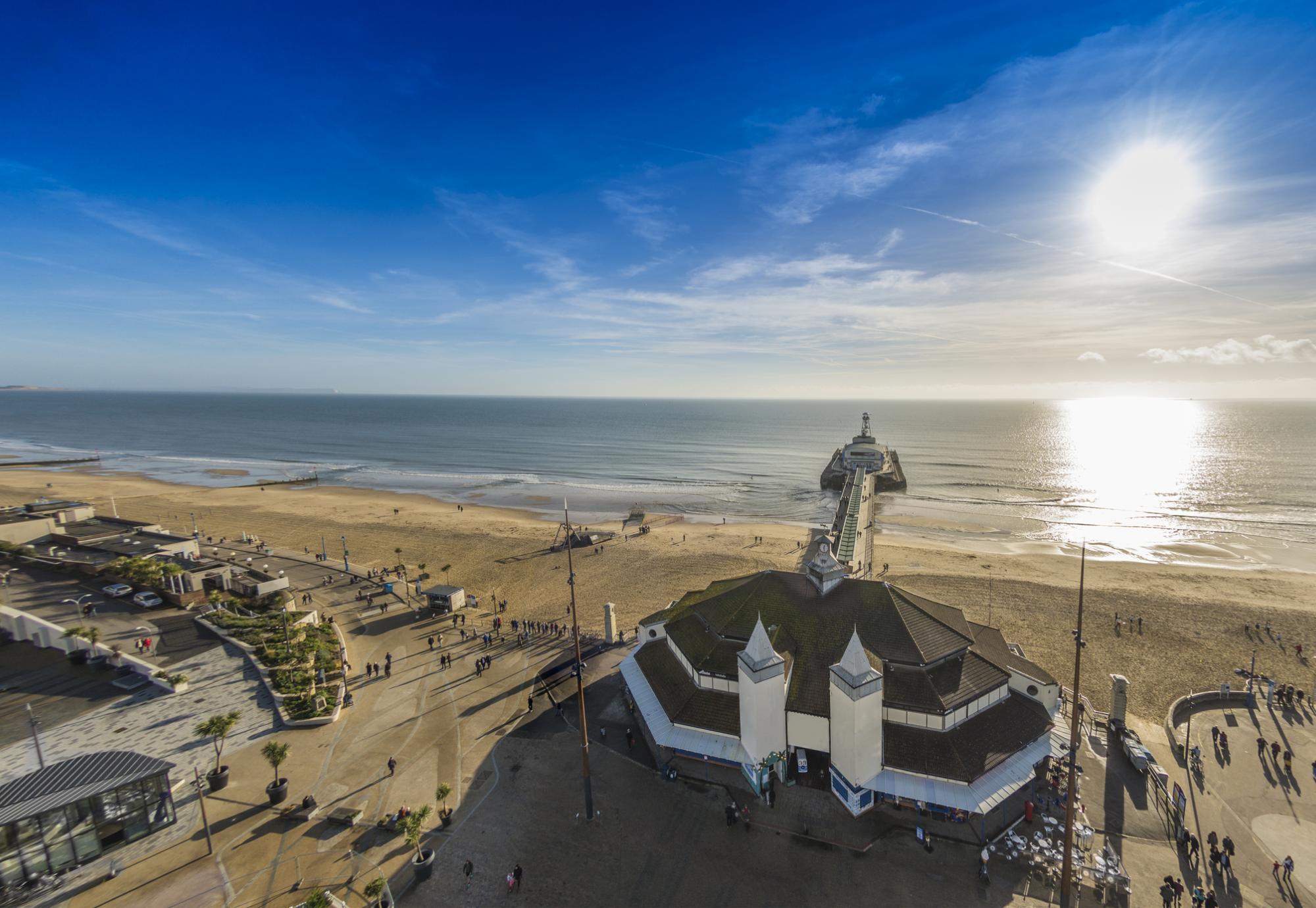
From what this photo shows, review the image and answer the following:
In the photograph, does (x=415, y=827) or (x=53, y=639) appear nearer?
(x=415, y=827)

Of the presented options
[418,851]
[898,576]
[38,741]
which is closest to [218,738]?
[38,741]

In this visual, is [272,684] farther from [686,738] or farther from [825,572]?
[825,572]

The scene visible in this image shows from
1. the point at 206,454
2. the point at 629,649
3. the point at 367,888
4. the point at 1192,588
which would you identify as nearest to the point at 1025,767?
the point at 629,649

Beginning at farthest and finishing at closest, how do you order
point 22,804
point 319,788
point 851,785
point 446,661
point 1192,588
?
point 1192,588 < point 446,661 < point 319,788 < point 851,785 < point 22,804

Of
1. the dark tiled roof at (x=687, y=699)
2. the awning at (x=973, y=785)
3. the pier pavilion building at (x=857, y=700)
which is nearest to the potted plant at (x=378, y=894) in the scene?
the pier pavilion building at (x=857, y=700)

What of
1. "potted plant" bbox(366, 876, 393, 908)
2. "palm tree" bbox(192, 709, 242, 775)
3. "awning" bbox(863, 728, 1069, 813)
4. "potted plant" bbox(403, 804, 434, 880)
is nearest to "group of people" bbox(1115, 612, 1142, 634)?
"awning" bbox(863, 728, 1069, 813)

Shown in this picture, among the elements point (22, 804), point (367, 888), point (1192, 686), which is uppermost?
point (22, 804)

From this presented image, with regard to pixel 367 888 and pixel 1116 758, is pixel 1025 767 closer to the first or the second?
pixel 1116 758

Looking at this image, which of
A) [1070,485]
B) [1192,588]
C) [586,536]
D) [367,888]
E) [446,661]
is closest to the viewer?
[367,888]

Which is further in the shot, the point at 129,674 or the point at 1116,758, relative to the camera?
the point at 129,674
